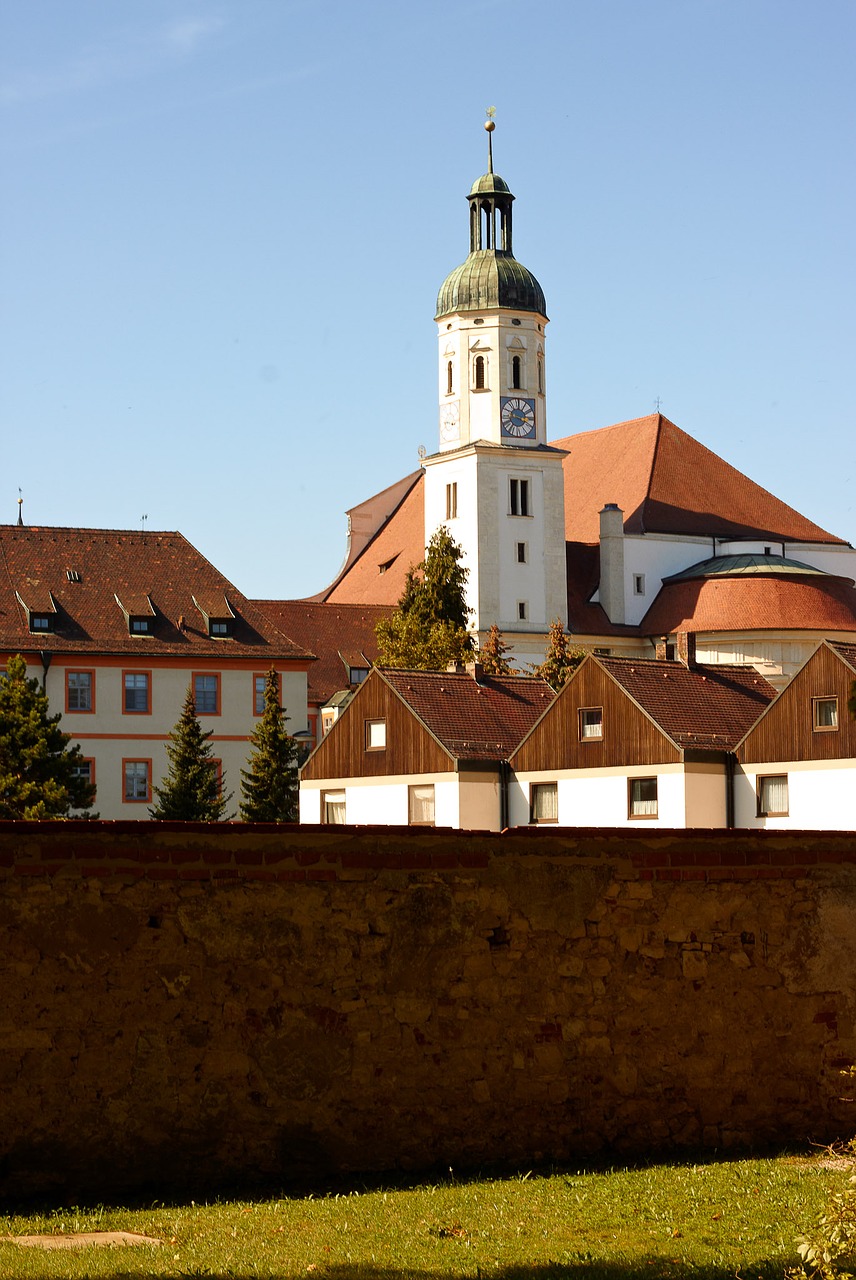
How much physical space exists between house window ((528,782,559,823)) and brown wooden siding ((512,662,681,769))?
1.56ft

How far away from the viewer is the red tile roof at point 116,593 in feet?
224

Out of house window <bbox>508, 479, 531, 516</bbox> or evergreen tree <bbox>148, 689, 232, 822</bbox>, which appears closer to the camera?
evergreen tree <bbox>148, 689, 232, 822</bbox>

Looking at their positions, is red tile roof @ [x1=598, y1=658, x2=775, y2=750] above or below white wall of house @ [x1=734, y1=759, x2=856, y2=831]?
above

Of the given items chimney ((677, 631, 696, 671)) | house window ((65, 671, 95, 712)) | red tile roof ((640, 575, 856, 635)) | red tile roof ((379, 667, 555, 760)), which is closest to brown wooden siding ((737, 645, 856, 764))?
chimney ((677, 631, 696, 671))

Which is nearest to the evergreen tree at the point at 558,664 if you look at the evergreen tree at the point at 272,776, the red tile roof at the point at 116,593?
the evergreen tree at the point at 272,776

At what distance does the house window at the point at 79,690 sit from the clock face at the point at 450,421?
3063cm

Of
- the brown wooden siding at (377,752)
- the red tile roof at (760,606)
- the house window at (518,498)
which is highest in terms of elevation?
the house window at (518,498)

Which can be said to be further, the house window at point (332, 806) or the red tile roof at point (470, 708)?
the house window at point (332, 806)

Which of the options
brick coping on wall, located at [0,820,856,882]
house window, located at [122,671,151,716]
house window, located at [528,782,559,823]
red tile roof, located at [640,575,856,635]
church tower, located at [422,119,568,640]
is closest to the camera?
brick coping on wall, located at [0,820,856,882]

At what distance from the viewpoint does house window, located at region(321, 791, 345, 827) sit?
5138cm

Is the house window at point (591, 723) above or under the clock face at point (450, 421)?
under

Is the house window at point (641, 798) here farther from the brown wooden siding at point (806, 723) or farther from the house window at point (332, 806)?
the house window at point (332, 806)

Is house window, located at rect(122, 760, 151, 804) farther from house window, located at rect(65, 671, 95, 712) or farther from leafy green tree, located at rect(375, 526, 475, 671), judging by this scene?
leafy green tree, located at rect(375, 526, 475, 671)

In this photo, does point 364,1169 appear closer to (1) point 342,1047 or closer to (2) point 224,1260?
(1) point 342,1047
